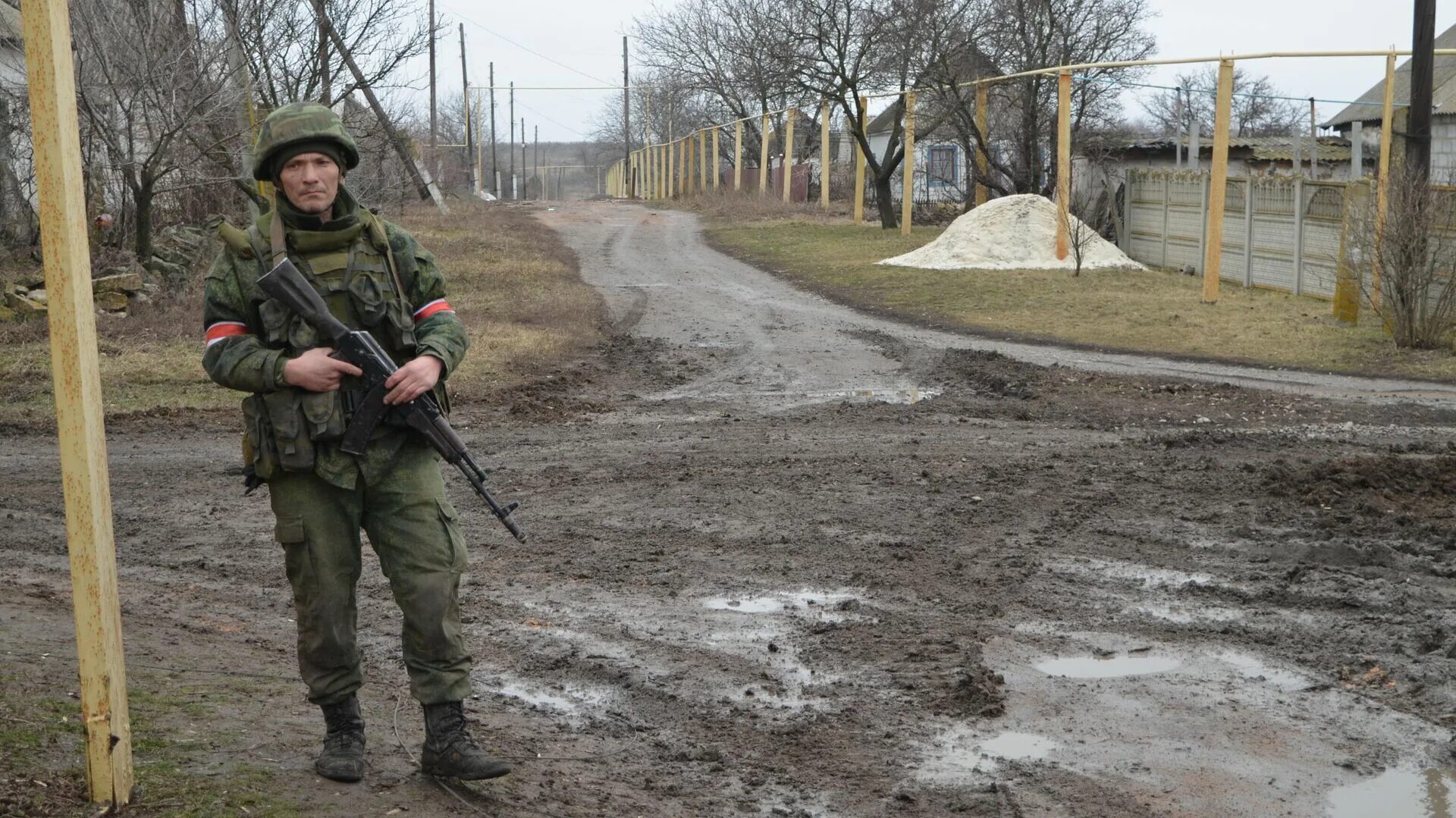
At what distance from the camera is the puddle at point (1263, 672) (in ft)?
15.3

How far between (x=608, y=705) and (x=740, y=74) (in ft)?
160

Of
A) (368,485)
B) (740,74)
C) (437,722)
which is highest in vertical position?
(740,74)

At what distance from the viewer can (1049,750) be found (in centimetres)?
411

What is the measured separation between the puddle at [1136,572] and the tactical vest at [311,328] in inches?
140

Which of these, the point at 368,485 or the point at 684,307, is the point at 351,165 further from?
the point at 684,307

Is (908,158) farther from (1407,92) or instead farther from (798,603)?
(798,603)

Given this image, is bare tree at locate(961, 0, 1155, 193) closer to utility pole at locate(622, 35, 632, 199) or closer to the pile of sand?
the pile of sand

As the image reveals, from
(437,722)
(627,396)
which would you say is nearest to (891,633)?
(437,722)

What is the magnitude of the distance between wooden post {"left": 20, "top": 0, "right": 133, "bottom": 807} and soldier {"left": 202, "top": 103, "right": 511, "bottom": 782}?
43cm

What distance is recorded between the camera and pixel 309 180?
3.42 m

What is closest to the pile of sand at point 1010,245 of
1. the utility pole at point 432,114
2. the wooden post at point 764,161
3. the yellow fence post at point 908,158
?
the yellow fence post at point 908,158

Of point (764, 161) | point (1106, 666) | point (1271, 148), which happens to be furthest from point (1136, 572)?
point (764, 161)

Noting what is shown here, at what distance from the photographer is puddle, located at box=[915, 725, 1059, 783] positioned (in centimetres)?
394

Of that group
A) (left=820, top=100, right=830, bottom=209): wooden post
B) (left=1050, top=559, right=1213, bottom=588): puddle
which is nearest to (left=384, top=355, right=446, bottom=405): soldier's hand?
(left=1050, top=559, right=1213, bottom=588): puddle
